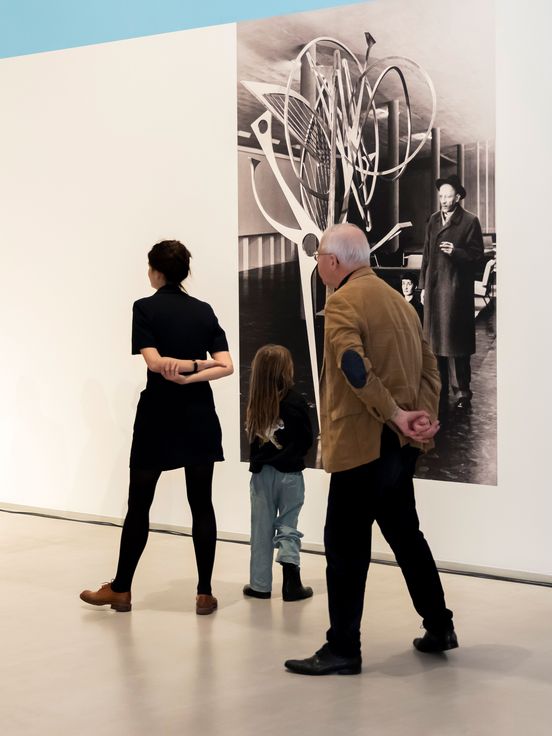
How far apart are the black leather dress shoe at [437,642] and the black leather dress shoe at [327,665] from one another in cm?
33

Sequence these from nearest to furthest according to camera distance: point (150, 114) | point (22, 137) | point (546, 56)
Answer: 1. point (546, 56)
2. point (150, 114)
3. point (22, 137)

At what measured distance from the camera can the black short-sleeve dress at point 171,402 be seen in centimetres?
468

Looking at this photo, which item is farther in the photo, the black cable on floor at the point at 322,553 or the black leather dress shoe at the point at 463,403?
the black leather dress shoe at the point at 463,403

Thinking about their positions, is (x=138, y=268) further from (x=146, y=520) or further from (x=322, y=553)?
(x=146, y=520)

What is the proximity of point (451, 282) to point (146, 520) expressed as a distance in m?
1.82

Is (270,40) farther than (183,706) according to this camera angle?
Yes

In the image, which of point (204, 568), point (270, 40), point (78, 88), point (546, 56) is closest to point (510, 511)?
point (204, 568)

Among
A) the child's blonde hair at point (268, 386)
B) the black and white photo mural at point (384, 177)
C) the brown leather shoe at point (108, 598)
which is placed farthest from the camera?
the black and white photo mural at point (384, 177)

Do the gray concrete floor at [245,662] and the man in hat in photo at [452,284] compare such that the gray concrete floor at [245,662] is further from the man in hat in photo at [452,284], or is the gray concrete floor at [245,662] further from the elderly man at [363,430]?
the man in hat in photo at [452,284]

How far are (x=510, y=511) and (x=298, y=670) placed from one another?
1772 millimetres

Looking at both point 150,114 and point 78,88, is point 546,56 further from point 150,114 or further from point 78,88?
point 78,88

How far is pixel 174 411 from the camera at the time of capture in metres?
4.70

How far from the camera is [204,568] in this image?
4.79 metres

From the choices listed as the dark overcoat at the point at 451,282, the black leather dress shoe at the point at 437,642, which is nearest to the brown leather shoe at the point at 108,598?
the black leather dress shoe at the point at 437,642
